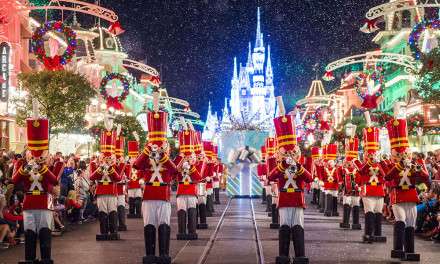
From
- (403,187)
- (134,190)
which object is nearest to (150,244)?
(403,187)

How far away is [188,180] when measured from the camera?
18.0m

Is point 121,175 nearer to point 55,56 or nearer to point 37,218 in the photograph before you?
point 37,218

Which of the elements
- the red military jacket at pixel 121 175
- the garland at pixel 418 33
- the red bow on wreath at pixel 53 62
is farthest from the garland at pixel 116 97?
the red military jacket at pixel 121 175

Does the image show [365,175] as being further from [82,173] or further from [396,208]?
[82,173]

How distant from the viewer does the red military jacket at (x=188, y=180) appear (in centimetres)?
1800

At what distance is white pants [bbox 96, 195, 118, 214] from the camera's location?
18031 millimetres

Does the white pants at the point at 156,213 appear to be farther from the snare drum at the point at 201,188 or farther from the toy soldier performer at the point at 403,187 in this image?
the snare drum at the point at 201,188

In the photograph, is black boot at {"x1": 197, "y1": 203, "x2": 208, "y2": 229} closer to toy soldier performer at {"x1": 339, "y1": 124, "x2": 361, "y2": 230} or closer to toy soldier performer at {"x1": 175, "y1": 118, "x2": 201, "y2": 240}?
toy soldier performer at {"x1": 175, "y1": 118, "x2": 201, "y2": 240}

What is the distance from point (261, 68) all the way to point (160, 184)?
183 meters

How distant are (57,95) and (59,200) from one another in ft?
48.4

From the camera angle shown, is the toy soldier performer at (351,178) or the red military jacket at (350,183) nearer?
the toy soldier performer at (351,178)

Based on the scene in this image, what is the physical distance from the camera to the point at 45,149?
13.4 m

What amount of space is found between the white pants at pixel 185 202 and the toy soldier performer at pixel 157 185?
381 cm

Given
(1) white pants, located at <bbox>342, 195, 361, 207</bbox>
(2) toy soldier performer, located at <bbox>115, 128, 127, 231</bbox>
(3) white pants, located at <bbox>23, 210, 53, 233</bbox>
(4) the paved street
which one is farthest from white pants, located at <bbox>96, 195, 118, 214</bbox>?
(1) white pants, located at <bbox>342, 195, 361, 207</bbox>
